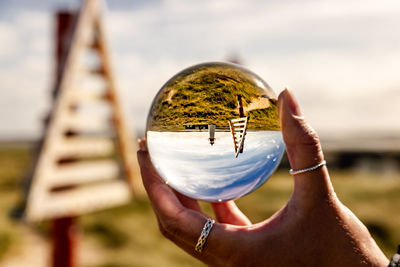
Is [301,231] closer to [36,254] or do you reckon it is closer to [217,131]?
[217,131]

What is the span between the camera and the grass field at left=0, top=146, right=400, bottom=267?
8.20 m

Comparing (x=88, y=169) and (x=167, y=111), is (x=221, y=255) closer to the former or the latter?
(x=167, y=111)

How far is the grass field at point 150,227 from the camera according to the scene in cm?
820

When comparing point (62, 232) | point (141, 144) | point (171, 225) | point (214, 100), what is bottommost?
point (62, 232)

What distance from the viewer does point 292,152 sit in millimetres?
1630

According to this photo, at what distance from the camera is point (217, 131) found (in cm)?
171

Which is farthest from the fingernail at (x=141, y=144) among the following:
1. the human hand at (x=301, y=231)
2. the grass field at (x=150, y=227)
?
the grass field at (x=150, y=227)

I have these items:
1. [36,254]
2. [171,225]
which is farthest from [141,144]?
[36,254]

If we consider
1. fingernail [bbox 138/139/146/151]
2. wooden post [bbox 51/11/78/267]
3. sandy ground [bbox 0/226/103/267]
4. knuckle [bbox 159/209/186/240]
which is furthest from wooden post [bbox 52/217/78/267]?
knuckle [bbox 159/209/186/240]

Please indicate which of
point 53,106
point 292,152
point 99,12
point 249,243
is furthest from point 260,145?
point 99,12

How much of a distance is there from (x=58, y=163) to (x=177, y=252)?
13.8 ft

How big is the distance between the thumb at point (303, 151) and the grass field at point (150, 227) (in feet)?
22.0

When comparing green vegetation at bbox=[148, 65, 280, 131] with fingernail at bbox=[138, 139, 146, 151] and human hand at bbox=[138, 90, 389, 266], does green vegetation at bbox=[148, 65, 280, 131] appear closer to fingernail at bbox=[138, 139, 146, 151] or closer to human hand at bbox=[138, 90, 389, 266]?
human hand at bbox=[138, 90, 389, 266]

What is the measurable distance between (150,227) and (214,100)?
8.61 metres
